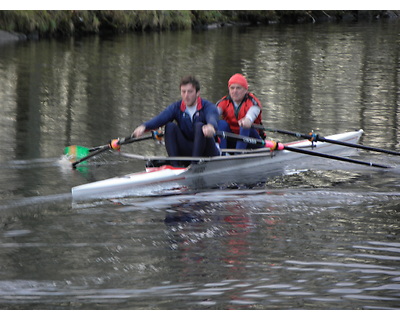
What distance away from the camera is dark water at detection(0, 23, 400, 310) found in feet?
21.3

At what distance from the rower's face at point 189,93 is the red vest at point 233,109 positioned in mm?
1054

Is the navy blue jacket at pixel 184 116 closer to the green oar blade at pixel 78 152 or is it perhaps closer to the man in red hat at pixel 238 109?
the man in red hat at pixel 238 109

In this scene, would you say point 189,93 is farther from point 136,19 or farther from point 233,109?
point 136,19

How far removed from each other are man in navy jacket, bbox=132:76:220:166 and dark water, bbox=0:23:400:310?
0.68 metres

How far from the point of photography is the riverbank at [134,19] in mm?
31375

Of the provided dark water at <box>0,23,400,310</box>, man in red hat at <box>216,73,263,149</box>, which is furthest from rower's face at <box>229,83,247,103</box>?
dark water at <box>0,23,400,310</box>

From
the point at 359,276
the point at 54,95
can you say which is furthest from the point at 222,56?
the point at 359,276

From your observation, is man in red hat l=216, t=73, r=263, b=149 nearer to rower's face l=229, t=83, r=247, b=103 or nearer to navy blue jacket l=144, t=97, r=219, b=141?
rower's face l=229, t=83, r=247, b=103

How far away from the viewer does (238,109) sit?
36.3 ft

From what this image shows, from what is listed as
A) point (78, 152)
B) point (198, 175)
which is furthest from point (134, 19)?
point (198, 175)

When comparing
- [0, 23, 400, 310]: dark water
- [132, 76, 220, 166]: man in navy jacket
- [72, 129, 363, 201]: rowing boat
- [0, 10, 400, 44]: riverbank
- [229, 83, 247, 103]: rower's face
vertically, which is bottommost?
[0, 23, 400, 310]: dark water

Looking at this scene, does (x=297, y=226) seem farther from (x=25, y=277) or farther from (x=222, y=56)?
(x=222, y=56)

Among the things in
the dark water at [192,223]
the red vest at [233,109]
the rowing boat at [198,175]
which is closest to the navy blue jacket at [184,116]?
the rowing boat at [198,175]

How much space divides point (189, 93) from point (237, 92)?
1109 millimetres
